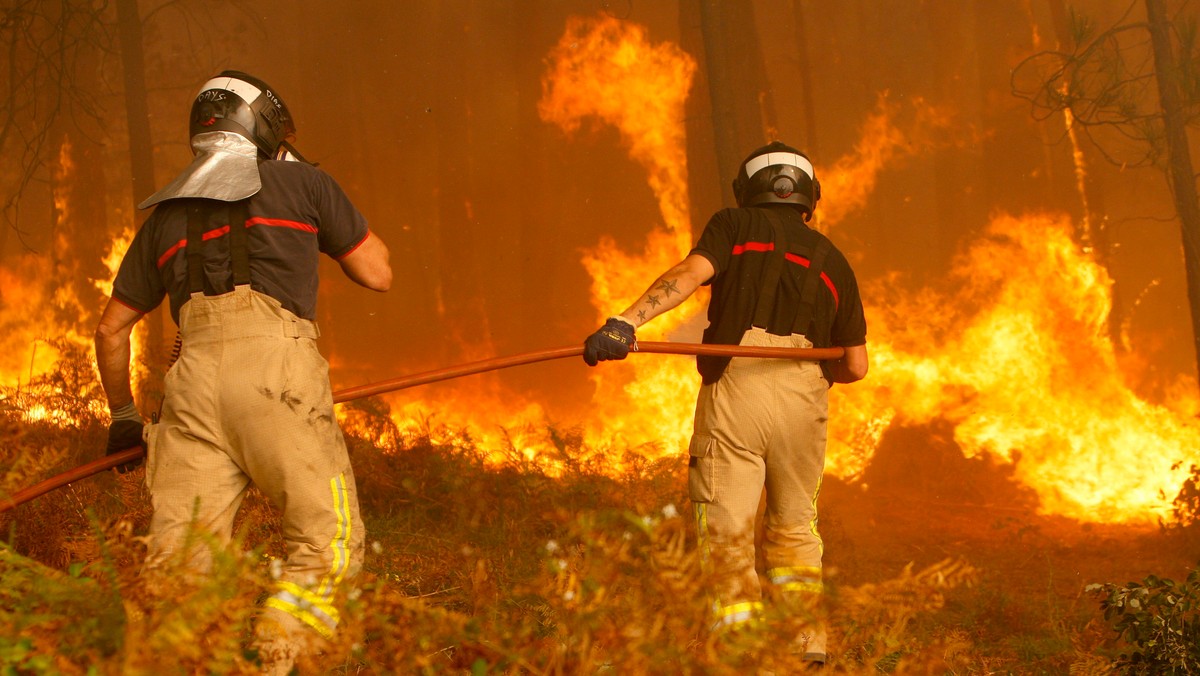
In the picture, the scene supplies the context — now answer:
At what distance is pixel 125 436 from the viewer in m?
3.37

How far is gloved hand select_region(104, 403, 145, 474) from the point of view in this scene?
132 inches

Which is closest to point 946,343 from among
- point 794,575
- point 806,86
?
point 806,86

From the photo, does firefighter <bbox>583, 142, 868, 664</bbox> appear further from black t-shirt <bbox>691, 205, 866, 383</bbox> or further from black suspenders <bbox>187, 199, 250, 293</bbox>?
black suspenders <bbox>187, 199, 250, 293</bbox>

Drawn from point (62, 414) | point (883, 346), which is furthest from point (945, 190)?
point (62, 414)

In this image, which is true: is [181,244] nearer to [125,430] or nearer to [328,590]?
[125,430]

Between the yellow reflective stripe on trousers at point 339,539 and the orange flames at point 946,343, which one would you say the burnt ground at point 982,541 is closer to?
the orange flames at point 946,343

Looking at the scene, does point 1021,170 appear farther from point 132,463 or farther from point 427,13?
point 132,463

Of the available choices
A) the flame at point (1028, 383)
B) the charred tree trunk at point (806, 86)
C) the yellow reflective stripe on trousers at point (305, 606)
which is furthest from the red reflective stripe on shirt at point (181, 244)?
the charred tree trunk at point (806, 86)

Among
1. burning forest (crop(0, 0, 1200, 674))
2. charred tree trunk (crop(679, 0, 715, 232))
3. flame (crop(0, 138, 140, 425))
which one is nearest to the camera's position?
burning forest (crop(0, 0, 1200, 674))

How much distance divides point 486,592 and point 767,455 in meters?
1.33

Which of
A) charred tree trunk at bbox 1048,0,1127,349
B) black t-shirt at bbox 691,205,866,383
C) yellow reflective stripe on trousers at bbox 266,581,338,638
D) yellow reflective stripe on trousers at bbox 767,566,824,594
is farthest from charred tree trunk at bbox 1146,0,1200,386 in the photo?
yellow reflective stripe on trousers at bbox 266,581,338,638

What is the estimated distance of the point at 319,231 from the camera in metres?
3.17

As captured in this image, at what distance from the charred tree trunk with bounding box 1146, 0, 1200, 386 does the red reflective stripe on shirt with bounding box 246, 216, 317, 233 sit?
6314mm

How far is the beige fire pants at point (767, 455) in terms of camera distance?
11.5ft
